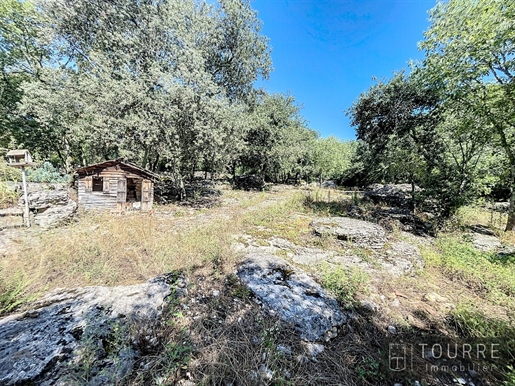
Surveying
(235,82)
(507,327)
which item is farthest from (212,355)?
(235,82)

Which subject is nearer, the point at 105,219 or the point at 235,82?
the point at 105,219

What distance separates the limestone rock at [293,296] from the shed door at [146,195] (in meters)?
8.41

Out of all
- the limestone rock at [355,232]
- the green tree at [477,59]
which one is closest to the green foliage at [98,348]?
the limestone rock at [355,232]

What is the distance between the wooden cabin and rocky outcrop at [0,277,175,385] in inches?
297

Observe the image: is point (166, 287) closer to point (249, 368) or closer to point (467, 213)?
point (249, 368)

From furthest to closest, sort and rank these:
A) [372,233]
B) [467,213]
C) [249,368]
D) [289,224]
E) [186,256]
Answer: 1. [467,213]
2. [289,224]
3. [372,233]
4. [186,256]
5. [249,368]

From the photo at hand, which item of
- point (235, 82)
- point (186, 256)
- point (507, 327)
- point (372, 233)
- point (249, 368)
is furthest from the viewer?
point (235, 82)

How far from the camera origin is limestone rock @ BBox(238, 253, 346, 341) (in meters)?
2.83

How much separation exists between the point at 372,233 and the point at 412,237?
206 cm

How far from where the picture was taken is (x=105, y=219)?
739cm

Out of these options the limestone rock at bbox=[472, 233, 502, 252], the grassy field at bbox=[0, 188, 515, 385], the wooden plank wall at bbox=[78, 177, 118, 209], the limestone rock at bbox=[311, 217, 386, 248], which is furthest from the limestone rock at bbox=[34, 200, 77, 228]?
the limestone rock at bbox=[472, 233, 502, 252]

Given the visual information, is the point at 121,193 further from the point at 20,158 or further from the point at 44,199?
the point at 20,158

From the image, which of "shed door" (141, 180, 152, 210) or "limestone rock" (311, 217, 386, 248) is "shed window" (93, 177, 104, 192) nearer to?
"shed door" (141, 180, 152, 210)

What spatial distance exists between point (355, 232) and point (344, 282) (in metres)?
2.42
